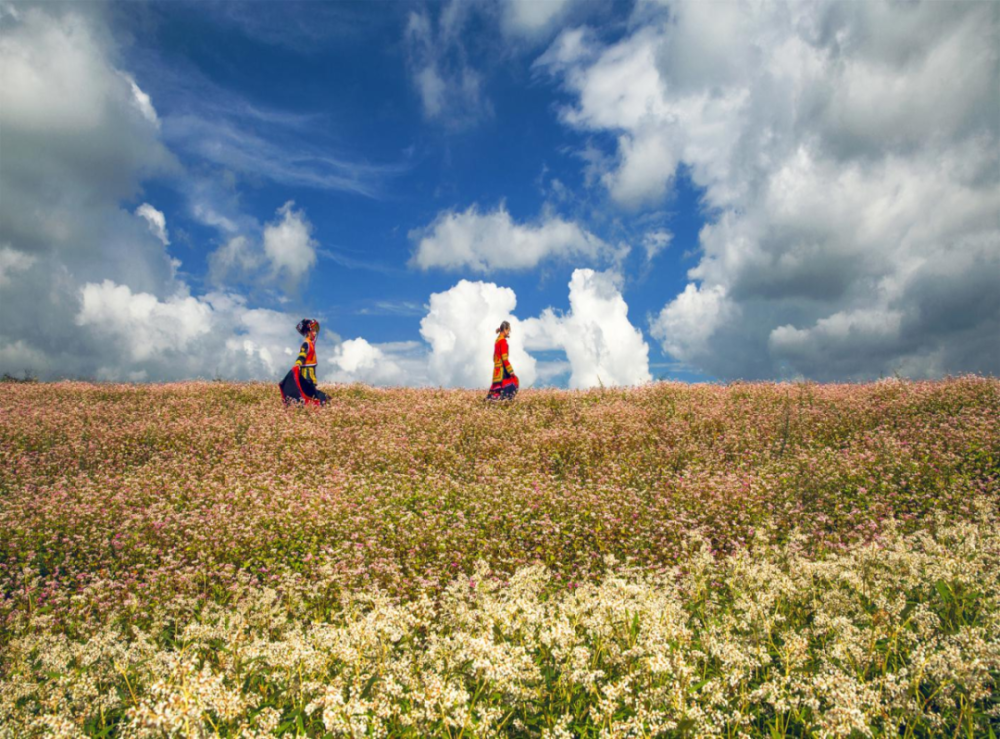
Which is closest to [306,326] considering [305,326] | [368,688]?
[305,326]

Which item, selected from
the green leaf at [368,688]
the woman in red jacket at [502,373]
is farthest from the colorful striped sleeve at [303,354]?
the green leaf at [368,688]

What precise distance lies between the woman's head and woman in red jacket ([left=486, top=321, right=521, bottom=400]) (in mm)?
6072

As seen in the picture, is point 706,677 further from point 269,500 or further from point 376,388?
point 376,388

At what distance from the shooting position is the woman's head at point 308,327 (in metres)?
18.5

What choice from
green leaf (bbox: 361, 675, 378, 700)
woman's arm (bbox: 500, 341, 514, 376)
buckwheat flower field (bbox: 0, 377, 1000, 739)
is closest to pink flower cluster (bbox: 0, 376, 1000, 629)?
buckwheat flower field (bbox: 0, 377, 1000, 739)

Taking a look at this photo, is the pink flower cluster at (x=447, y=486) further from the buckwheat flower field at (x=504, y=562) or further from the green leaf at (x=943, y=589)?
the green leaf at (x=943, y=589)

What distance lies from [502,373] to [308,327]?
6.68 metres

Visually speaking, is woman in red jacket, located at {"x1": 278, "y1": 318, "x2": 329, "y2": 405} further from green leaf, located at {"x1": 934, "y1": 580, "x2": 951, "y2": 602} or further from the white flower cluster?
green leaf, located at {"x1": 934, "y1": 580, "x2": 951, "y2": 602}

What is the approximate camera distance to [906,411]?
43.0 ft

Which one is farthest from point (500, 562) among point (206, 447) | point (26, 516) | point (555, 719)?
point (206, 447)

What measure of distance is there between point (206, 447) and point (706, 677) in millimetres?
12702

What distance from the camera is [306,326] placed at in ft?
61.0

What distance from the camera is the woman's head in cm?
1852

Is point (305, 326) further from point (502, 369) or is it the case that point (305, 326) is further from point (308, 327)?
point (502, 369)
